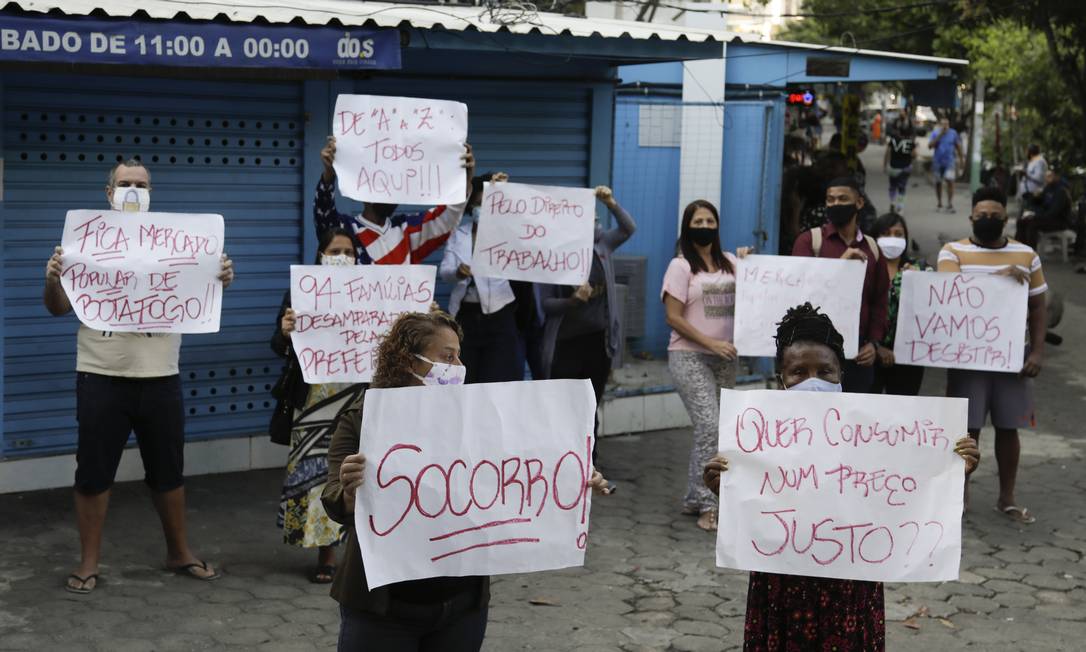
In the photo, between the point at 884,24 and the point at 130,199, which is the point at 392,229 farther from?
the point at 884,24

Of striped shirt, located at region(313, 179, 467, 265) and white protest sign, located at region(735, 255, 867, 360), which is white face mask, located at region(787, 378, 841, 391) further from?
white protest sign, located at region(735, 255, 867, 360)

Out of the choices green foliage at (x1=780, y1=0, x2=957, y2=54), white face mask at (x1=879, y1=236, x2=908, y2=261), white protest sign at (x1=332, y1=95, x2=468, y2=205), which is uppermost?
green foliage at (x1=780, y1=0, x2=957, y2=54)

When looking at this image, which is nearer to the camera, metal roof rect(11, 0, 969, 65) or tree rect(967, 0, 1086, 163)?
metal roof rect(11, 0, 969, 65)

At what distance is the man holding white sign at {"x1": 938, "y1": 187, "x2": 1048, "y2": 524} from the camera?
314 inches

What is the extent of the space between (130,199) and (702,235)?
311 centimetres

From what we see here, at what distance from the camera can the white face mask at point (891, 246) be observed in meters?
8.35

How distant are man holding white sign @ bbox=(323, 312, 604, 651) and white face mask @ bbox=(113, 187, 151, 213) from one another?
2812 millimetres

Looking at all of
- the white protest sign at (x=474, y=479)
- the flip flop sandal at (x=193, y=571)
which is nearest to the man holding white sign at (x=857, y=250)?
the flip flop sandal at (x=193, y=571)

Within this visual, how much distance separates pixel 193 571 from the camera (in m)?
6.75

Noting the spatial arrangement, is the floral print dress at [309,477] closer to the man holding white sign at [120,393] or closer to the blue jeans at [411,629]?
the man holding white sign at [120,393]

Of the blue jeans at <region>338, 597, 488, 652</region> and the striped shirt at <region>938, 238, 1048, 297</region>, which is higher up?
the striped shirt at <region>938, 238, 1048, 297</region>

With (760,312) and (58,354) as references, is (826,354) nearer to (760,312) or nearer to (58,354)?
(760,312)

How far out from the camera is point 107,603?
249 inches

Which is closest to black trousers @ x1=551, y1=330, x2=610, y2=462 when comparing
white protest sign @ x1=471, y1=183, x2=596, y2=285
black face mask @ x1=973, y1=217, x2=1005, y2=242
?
white protest sign @ x1=471, y1=183, x2=596, y2=285
